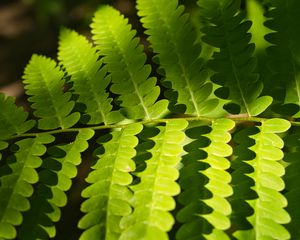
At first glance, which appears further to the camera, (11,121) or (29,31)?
(29,31)

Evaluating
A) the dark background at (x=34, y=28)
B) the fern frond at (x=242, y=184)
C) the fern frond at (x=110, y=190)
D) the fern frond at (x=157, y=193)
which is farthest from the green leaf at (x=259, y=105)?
the dark background at (x=34, y=28)

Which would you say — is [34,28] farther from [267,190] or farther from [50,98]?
[267,190]

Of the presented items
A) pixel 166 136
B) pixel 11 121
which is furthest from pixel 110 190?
pixel 11 121

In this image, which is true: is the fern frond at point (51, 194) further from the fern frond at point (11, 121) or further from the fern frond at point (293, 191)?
the fern frond at point (293, 191)

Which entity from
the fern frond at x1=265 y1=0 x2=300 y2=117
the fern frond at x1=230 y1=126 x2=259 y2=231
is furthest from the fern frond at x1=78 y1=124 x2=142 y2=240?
the fern frond at x1=265 y1=0 x2=300 y2=117

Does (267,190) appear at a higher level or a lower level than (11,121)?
lower

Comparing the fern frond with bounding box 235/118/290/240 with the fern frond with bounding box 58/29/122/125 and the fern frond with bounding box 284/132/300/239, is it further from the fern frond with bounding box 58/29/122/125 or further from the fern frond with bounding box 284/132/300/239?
the fern frond with bounding box 58/29/122/125

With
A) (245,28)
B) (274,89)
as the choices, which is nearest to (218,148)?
(274,89)
